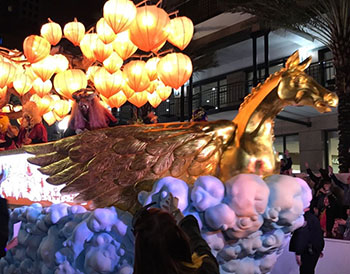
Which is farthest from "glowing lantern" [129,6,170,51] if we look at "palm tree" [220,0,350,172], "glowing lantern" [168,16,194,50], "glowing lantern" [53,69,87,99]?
"palm tree" [220,0,350,172]

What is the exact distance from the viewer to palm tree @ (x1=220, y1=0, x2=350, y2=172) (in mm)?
7762

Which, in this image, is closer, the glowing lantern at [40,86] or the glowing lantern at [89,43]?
the glowing lantern at [89,43]

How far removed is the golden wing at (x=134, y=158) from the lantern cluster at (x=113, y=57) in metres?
3.22

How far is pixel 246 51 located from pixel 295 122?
8.97ft

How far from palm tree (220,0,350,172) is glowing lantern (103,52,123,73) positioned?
3661mm

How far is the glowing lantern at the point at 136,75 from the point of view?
7.12 meters

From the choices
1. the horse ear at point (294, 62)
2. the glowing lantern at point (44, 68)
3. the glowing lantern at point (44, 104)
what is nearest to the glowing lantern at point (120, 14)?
→ the glowing lantern at point (44, 68)

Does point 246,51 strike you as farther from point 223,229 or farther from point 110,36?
point 223,229

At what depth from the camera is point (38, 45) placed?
6613 mm

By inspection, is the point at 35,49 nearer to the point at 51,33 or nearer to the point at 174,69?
the point at 51,33

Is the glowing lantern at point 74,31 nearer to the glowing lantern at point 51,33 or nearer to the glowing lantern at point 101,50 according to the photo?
the glowing lantern at point 51,33

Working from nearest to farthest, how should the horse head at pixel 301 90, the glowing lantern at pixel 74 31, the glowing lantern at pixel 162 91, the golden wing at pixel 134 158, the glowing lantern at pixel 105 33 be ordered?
the horse head at pixel 301 90 → the golden wing at pixel 134 158 → the glowing lantern at pixel 105 33 → the glowing lantern at pixel 74 31 → the glowing lantern at pixel 162 91

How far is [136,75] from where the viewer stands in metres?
7.12

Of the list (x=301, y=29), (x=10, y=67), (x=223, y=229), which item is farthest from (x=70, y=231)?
(x=301, y=29)
